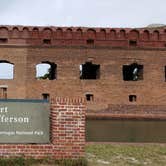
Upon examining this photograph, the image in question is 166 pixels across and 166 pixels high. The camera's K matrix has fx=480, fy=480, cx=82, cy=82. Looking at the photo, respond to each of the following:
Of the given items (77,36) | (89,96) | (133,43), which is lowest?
(89,96)

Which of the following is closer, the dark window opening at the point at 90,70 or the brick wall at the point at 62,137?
the brick wall at the point at 62,137

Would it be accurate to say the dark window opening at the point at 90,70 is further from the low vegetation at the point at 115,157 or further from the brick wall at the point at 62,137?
the brick wall at the point at 62,137

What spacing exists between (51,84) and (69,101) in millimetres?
20651

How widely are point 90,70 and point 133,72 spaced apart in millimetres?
3548

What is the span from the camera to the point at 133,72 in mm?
35969

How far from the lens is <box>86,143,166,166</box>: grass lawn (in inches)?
408

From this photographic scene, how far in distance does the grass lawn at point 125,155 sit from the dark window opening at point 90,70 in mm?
18504

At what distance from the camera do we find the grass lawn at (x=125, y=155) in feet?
34.0

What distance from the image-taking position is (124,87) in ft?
100

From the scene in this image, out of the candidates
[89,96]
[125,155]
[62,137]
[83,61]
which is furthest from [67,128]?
[83,61]

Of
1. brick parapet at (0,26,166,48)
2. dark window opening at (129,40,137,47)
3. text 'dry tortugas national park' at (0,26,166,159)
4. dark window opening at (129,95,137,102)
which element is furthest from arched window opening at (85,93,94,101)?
dark window opening at (129,40,137,47)

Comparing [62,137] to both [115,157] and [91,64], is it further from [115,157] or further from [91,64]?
[91,64]

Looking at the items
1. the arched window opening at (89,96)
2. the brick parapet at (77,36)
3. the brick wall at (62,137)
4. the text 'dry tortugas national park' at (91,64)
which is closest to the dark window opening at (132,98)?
the text 'dry tortugas national park' at (91,64)

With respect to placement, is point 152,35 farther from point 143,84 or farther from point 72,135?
point 72,135
